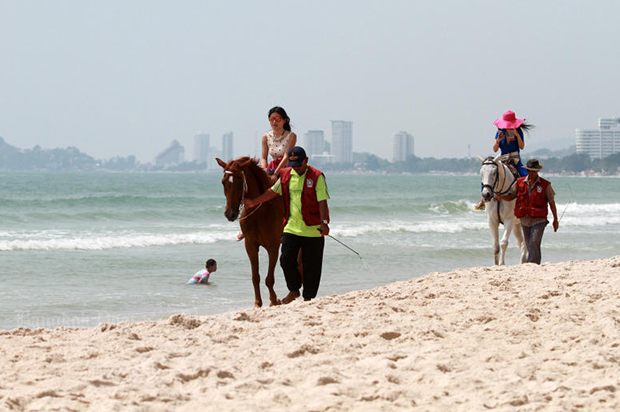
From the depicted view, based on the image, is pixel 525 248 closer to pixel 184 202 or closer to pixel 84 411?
pixel 84 411

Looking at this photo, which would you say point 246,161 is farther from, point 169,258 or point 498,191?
point 169,258

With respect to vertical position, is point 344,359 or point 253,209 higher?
point 253,209

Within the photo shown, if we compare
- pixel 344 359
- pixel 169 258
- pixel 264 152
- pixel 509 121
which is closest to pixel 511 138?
pixel 509 121

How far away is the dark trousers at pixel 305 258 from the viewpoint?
7863 mm

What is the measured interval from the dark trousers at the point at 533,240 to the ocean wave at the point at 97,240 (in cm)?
1175

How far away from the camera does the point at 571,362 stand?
5195 mm

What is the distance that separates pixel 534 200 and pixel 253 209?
465 centimetres

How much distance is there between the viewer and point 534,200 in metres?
10.7

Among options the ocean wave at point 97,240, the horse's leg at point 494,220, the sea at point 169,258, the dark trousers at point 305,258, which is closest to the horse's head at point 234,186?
the dark trousers at point 305,258

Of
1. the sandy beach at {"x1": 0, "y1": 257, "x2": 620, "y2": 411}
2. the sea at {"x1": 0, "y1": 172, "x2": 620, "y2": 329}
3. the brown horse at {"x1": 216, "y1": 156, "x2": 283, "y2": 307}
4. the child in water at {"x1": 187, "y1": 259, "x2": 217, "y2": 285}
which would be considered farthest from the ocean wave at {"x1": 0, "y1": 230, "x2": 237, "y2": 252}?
the sandy beach at {"x1": 0, "y1": 257, "x2": 620, "y2": 411}

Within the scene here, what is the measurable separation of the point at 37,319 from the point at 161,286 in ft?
10.3

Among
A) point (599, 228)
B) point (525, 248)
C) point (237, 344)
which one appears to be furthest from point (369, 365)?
point (599, 228)

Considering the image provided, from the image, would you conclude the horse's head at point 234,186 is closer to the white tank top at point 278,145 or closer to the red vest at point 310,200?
the red vest at point 310,200

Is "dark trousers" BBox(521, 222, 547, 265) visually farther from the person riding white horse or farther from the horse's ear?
the horse's ear
